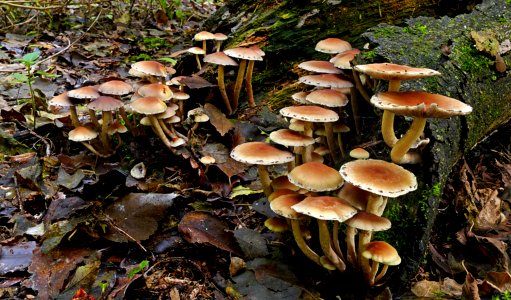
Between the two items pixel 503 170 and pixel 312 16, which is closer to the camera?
pixel 503 170

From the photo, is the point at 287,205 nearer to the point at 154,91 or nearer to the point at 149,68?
the point at 154,91

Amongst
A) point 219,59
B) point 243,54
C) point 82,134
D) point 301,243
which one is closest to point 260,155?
point 301,243

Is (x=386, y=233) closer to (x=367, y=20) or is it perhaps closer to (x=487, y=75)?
(x=487, y=75)

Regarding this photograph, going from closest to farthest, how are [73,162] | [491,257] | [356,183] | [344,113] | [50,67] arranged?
[356,183], [491,257], [344,113], [73,162], [50,67]

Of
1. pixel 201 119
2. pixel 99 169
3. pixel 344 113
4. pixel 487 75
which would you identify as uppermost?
pixel 487 75

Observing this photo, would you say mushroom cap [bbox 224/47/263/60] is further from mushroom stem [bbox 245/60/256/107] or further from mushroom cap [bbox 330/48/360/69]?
mushroom cap [bbox 330/48/360/69]

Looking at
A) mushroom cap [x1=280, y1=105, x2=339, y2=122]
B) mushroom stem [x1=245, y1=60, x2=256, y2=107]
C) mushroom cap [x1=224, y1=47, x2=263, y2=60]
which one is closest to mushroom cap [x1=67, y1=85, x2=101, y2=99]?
mushroom cap [x1=224, y1=47, x2=263, y2=60]

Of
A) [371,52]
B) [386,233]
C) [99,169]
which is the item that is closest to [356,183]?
[386,233]

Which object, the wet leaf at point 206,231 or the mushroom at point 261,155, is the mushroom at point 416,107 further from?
the wet leaf at point 206,231
